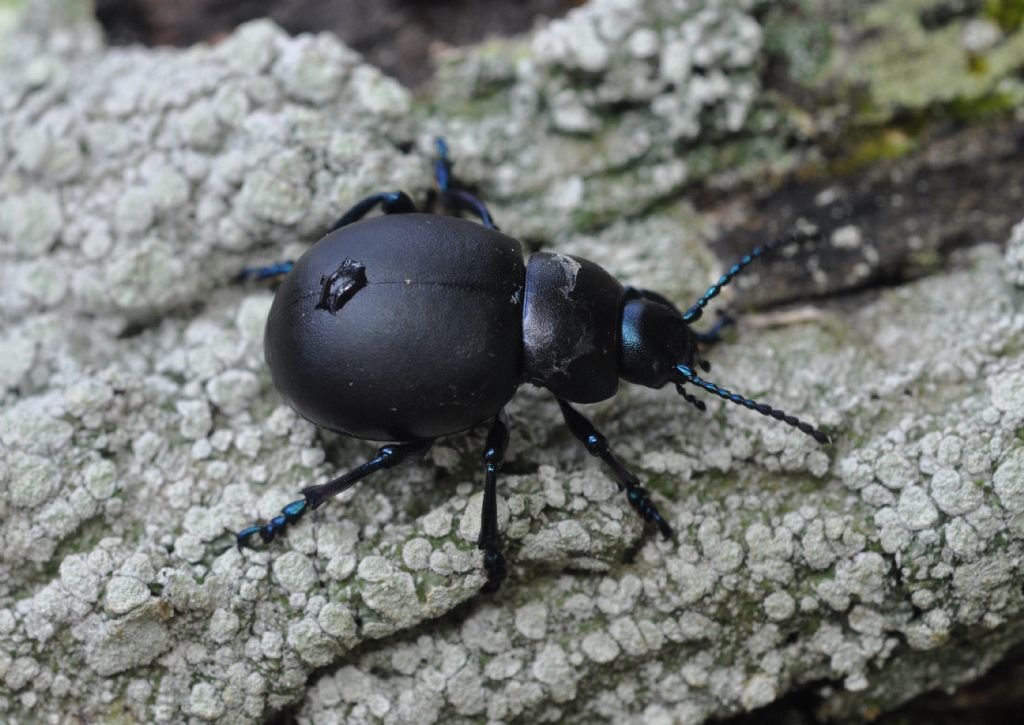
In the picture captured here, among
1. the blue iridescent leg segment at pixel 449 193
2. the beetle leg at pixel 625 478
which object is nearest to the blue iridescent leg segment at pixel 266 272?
the blue iridescent leg segment at pixel 449 193

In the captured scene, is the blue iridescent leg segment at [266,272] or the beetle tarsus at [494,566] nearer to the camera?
the beetle tarsus at [494,566]

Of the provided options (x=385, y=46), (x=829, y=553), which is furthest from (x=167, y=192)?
(x=829, y=553)

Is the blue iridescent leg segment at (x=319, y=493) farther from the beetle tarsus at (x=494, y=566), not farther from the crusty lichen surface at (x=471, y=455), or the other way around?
the beetle tarsus at (x=494, y=566)

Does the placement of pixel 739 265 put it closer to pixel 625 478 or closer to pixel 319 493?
pixel 625 478

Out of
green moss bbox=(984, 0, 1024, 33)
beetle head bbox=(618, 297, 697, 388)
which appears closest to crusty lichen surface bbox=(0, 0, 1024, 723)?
beetle head bbox=(618, 297, 697, 388)

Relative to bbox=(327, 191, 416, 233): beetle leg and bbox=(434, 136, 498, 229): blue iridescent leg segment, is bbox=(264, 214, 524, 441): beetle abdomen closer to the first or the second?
bbox=(327, 191, 416, 233): beetle leg
